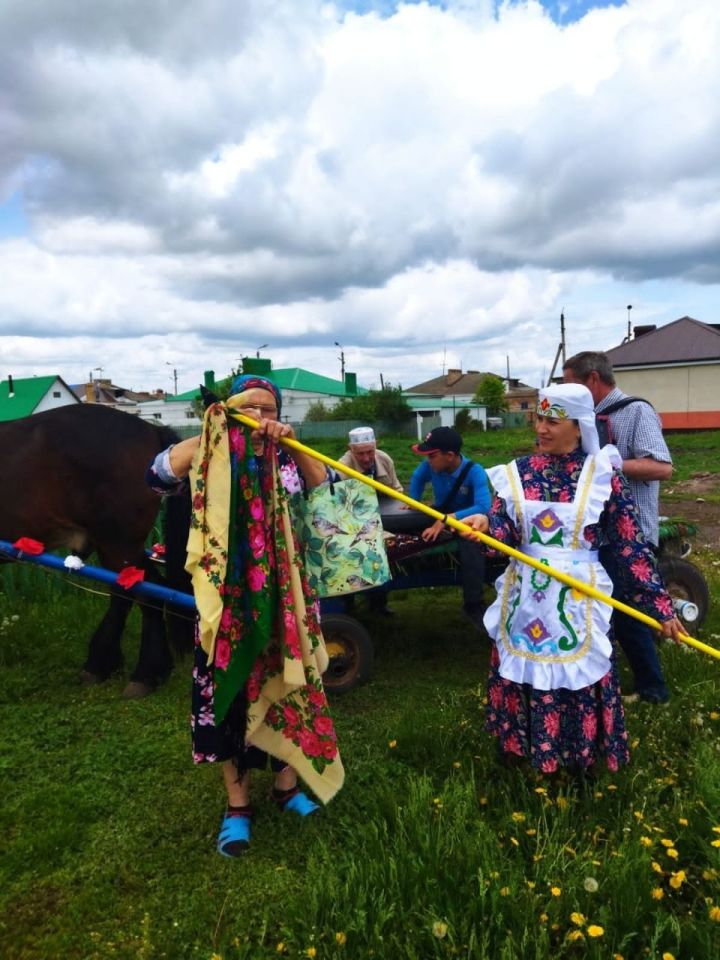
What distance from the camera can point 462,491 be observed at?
15.6 feet

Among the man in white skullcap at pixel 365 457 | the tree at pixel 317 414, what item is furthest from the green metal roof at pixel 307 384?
the man in white skullcap at pixel 365 457

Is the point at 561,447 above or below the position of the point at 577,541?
above

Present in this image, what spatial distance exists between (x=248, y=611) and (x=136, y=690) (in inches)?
88.0

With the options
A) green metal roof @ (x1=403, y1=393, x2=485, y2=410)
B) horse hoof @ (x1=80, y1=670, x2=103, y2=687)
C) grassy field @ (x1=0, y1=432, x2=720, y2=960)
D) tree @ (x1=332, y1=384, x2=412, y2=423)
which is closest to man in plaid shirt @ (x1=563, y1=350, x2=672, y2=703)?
grassy field @ (x1=0, y1=432, x2=720, y2=960)

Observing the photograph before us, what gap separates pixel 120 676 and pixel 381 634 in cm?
204

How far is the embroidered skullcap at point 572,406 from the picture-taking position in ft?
9.25

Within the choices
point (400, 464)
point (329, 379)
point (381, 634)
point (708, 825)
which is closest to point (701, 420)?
point (400, 464)

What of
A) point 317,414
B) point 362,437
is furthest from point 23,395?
point 362,437

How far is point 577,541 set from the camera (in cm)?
291

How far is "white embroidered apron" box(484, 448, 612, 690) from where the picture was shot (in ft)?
9.31

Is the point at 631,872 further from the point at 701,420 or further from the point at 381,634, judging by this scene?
the point at 701,420

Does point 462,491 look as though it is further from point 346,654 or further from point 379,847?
A: point 379,847

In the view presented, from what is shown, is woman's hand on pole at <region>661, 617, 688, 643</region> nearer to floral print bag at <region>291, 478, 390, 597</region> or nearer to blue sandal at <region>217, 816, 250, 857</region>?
floral print bag at <region>291, 478, 390, 597</region>

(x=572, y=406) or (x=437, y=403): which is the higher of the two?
(x=572, y=406)
